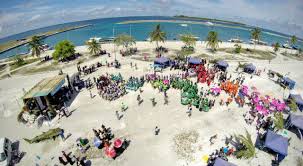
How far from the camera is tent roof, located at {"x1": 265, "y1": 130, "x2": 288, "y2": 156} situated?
583 inches

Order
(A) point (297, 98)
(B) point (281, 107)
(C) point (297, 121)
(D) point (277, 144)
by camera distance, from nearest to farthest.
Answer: (D) point (277, 144), (C) point (297, 121), (B) point (281, 107), (A) point (297, 98)

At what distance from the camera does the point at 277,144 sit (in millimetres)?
15273

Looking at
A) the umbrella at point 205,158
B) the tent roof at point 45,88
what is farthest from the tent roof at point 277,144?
the tent roof at point 45,88

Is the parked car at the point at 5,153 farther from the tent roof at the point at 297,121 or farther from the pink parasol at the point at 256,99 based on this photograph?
the tent roof at the point at 297,121

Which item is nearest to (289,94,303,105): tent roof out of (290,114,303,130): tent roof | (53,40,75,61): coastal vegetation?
(290,114,303,130): tent roof

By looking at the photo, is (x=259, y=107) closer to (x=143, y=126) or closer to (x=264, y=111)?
(x=264, y=111)

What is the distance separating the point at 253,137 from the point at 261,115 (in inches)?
172

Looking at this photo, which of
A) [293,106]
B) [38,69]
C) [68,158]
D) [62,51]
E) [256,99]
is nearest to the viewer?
[68,158]

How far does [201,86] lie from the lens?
27875mm

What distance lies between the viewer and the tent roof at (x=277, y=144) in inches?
583

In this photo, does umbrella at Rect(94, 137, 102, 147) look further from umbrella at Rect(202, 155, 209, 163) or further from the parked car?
umbrella at Rect(202, 155, 209, 163)

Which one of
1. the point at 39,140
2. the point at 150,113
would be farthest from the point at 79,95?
the point at 150,113

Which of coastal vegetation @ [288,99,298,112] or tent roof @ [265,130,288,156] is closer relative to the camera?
tent roof @ [265,130,288,156]

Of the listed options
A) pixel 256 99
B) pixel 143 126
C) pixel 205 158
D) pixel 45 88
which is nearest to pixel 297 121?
pixel 256 99
